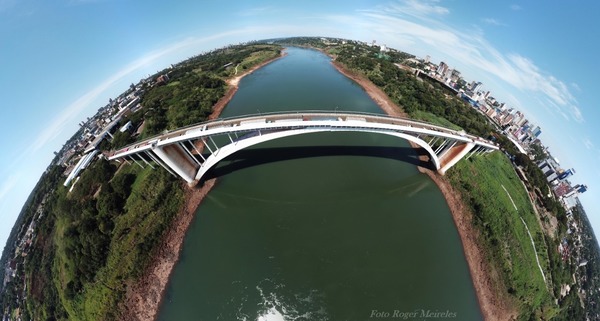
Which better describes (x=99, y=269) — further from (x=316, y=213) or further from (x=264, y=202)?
(x=316, y=213)

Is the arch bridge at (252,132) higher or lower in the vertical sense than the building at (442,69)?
lower

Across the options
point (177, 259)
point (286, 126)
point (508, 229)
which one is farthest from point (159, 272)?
point (508, 229)

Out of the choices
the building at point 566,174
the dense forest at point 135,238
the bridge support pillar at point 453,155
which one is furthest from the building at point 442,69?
the bridge support pillar at point 453,155

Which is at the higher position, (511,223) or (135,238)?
(511,223)

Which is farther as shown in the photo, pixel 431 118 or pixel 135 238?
pixel 431 118

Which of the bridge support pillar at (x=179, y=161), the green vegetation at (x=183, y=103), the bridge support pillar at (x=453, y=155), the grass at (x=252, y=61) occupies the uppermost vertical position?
the grass at (x=252, y=61)

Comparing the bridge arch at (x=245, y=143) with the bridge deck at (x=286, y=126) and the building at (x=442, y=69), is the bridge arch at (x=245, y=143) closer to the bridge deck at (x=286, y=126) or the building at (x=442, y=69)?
the bridge deck at (x=286, y=126)

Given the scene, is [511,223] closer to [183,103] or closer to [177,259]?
[177,259]
